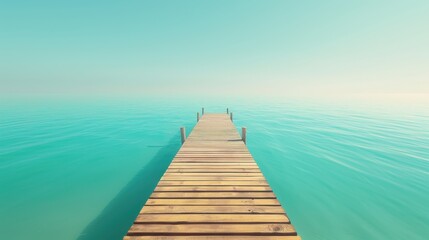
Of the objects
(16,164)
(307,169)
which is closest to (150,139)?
(16,164)

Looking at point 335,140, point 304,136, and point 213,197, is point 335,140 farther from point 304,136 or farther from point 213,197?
point 213,197

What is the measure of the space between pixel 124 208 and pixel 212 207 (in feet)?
18.8

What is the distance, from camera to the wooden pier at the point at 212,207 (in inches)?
143

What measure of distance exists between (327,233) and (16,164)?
1924cm

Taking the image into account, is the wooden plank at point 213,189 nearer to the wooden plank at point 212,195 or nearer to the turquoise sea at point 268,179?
the wooden plank at point 212,195

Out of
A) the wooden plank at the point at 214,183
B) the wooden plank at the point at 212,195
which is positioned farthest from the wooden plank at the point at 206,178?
the wooden plank at the point at 212,195

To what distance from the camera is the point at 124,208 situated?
7992mm

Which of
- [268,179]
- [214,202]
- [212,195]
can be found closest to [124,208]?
[212,195]

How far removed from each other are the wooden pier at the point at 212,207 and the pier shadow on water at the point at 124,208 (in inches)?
119

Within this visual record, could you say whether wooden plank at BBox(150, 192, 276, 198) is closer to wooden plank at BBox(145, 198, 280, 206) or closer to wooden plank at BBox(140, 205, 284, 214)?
wooden plank at BBox(145, 198, 280, 206)

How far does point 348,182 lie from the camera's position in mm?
10086

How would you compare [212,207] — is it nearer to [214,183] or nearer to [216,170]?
[214,183]

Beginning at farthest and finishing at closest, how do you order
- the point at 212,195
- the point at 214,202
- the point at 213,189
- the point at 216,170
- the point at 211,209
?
the point at 216,170 < the point at 213,189 < the point at 212,195 < the point at 214,202 < the point at 211,209

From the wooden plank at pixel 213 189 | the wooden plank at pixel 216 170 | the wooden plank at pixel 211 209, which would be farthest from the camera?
the wooden plank at pixel 216 170
